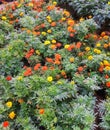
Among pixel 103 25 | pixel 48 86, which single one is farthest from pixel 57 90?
pixel 103 25

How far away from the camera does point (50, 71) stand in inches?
133

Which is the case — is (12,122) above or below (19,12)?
below

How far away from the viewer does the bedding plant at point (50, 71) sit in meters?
2.99

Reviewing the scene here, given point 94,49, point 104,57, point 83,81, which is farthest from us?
point 94,49

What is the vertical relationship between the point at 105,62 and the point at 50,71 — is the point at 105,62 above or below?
above

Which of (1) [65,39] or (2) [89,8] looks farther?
(2) [89,8]

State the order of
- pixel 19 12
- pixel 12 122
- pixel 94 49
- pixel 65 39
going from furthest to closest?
pixel 19 12, pixel 65 39, pixel 94 49, pixel 12 122

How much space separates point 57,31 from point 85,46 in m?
0.51

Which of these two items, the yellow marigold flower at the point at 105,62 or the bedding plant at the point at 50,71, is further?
the yellow marigold flower at the point at 105,62

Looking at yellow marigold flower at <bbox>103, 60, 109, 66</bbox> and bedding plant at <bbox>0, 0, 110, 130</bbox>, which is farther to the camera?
yellow marigold flower at <bbox>103, 60, 109, 66</bbox>

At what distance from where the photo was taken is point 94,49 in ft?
12.5

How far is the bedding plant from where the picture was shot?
9.80ft

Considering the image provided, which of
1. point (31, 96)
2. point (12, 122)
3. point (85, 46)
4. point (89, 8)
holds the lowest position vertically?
point (12, 122)

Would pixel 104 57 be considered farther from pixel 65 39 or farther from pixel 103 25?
pixel 103 25
